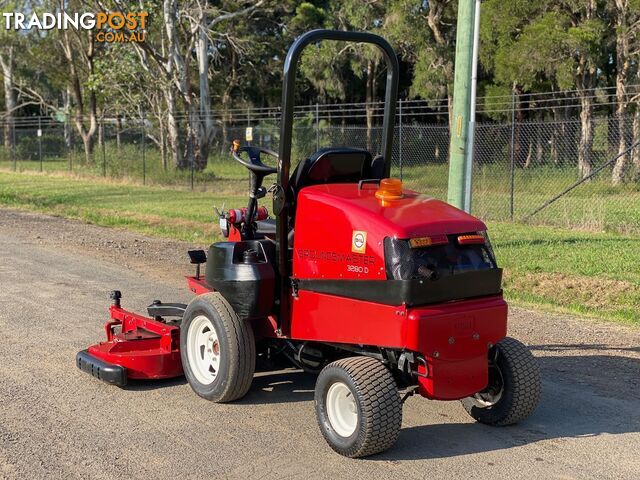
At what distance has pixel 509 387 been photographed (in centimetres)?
496

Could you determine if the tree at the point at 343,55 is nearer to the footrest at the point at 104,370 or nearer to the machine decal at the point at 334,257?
the footrest at the point at 104,370

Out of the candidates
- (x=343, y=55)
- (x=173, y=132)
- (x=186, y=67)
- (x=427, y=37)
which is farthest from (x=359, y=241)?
(x=343, y=55)

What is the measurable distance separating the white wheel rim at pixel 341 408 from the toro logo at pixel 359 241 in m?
0.81

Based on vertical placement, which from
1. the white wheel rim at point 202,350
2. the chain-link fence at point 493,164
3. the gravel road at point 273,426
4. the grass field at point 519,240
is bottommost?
the gravel road at point 273,426

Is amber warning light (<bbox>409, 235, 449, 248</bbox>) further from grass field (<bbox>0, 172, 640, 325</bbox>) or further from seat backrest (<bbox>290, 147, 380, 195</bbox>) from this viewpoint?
grass field (<bbox>0, 172, 640, 325</bbox>)

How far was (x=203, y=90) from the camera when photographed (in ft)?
102

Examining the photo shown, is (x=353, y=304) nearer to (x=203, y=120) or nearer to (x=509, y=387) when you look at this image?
(x=509, y=387)

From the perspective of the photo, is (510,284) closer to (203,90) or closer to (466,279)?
(466,279)

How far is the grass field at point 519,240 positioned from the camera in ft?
30.3

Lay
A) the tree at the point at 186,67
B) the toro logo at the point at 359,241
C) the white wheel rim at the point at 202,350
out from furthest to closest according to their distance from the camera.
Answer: the tree at the point at 186,67 → the white wheel rim at the point at 202,350 → the toro logo at the point at 359,241

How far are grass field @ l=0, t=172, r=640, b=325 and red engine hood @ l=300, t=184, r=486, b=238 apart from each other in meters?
4.33

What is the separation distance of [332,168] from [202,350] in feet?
5.27

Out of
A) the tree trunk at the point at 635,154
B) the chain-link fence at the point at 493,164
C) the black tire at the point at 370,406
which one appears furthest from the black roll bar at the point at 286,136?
the tree trunk at the point at 635,154

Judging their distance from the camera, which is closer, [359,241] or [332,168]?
[359,241]
